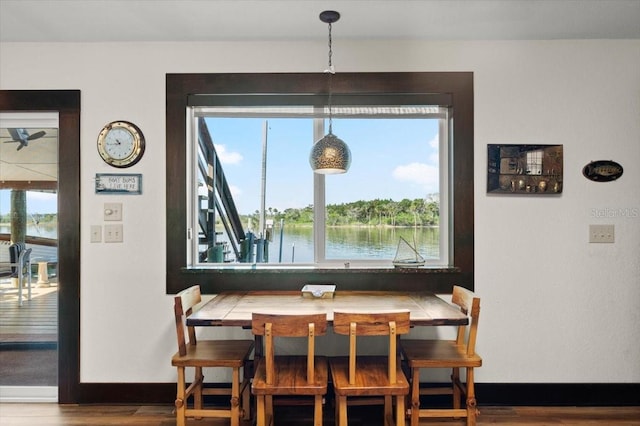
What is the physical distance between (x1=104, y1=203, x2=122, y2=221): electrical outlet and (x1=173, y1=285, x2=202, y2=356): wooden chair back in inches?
28.6

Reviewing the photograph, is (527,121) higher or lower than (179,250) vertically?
higher

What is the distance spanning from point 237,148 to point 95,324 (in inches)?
59.8

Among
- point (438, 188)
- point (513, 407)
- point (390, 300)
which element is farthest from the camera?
point (438, 188)

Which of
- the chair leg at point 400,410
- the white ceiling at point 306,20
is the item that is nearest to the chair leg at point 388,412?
the chair leg at point 400,410

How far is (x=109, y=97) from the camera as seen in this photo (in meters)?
2.78

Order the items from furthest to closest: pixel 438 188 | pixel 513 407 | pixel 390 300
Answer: pixel 438 188 → pixel 513 407 → pixel 390 300

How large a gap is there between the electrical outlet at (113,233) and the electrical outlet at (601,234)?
312 cm

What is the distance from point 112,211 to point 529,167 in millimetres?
2771

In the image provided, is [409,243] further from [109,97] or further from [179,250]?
[109,97]

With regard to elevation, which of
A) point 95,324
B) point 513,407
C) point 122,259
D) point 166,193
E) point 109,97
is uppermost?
point 109,97

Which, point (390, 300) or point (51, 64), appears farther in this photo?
point (51, 64)

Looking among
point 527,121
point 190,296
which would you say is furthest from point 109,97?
point 527,121

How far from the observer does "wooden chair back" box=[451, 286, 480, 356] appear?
86.7 inches

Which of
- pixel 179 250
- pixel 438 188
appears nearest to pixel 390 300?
pixel 438 188
